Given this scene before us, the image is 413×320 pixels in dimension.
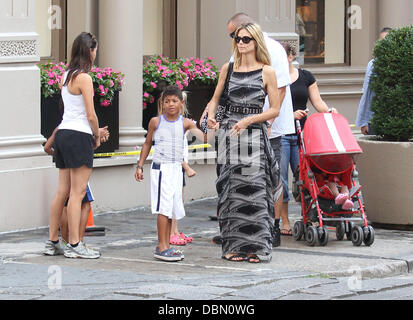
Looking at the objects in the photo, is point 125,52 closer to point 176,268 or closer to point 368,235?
point 368,235

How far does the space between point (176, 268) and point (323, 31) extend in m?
9.12

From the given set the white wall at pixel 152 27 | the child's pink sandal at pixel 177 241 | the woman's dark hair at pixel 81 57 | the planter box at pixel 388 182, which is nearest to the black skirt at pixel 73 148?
the woman's dark hair at pixel 81 57

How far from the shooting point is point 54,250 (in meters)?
9.37

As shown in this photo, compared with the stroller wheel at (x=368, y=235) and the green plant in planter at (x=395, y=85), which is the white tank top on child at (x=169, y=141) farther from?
the green plant in planter at (x=395, y=85)

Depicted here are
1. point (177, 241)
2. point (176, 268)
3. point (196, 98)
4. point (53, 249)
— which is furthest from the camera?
point (196, 98)

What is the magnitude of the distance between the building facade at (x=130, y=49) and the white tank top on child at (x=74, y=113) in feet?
5.59

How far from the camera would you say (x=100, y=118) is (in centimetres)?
1249

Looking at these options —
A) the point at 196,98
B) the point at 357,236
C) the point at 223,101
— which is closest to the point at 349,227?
the point at 357,236

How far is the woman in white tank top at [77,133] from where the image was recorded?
30.1ft

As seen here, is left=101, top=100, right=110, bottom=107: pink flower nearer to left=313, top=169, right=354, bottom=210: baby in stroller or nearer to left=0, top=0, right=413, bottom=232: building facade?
left=0, top=0, right=413, bottom=232: building facade

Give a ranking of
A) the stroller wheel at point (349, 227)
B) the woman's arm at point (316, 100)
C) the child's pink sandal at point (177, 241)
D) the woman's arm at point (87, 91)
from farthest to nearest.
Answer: the woman's arm at point (316, 100), the stroller wheel at point (349, 227), the child's pink sandal at point (177, 241), the woman's arm at point (87, 91)

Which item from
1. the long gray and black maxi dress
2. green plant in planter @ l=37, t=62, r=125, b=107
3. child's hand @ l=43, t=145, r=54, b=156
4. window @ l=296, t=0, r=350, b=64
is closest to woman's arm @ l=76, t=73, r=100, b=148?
child's hand @ l=43, t=145, r=54, b=156
